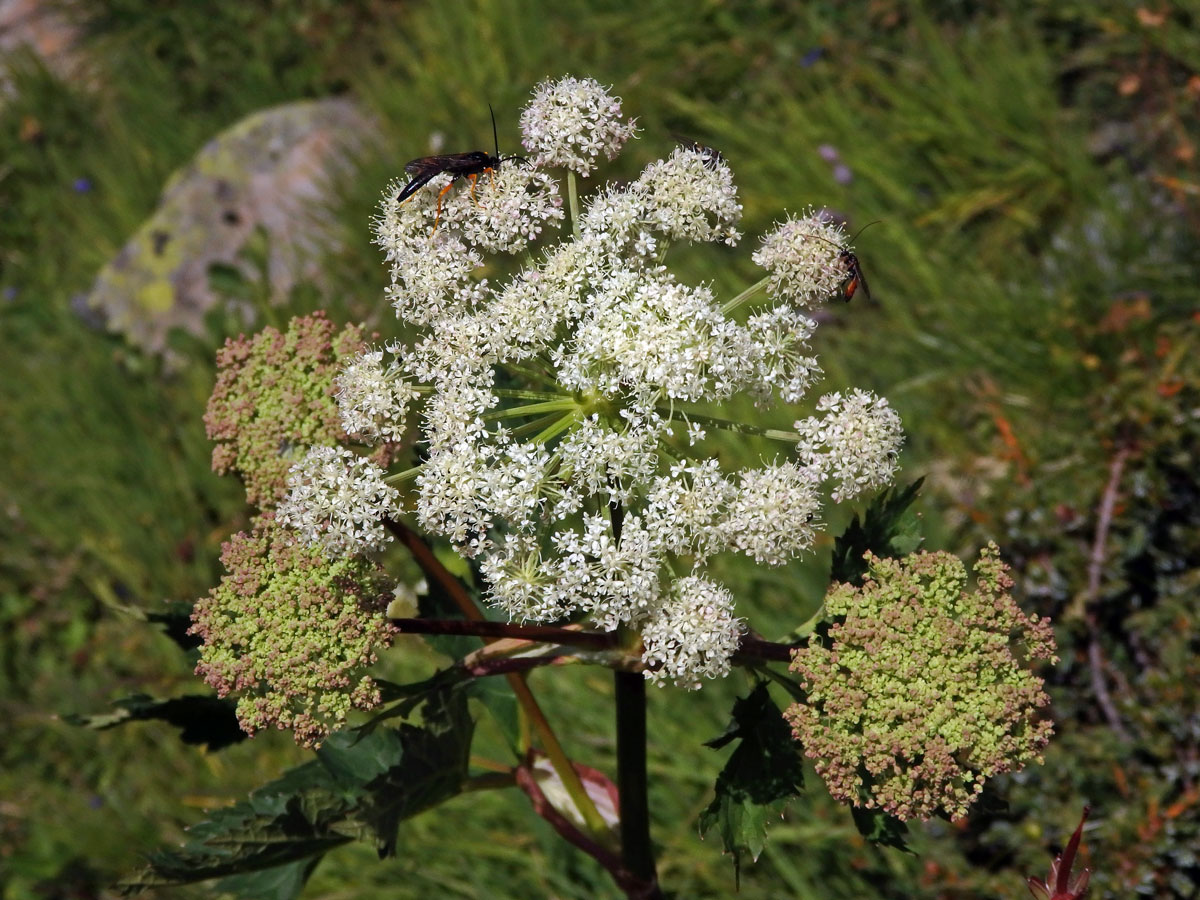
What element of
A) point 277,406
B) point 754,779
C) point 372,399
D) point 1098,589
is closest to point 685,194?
point 372,399

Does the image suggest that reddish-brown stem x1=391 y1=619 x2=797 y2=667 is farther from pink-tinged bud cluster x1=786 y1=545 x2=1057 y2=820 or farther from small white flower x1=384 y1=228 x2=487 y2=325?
small white flower x1=384 y1=228 x2=487 y2=325

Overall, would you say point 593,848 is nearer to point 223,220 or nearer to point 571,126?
point 571,126

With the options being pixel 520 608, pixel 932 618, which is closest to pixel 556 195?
pixel 520 608

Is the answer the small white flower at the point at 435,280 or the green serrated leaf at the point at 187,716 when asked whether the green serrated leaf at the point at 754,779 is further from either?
the green serrated leaf at the point at 187,716

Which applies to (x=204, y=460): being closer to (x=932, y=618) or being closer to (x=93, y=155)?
(x=93, y=155)

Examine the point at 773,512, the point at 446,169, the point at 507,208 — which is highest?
the point at 446,169

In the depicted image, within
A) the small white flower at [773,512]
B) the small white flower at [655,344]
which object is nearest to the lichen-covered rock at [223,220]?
the small white flower at [655,344]
